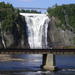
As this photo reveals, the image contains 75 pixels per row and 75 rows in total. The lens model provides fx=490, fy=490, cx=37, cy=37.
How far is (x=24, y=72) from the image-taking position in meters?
115

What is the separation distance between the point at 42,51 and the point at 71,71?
33.8 feet

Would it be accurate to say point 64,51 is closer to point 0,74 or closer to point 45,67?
point 45,67

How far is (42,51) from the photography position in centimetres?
12306

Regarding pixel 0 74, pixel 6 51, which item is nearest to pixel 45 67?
pixel 6 51

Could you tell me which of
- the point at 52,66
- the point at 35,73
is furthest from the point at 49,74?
the point at 52,66

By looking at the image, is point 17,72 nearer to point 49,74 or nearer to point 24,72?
point 24,72

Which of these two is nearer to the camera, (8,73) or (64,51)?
(8,73)

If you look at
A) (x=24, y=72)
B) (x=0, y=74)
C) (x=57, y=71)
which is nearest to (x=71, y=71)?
(x=57, y=71)

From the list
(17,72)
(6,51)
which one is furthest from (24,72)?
(6,51)

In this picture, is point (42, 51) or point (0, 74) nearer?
point (0, 74)

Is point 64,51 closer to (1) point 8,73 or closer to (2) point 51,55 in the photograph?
(2) point 51,55

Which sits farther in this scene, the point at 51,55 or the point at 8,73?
the point at 51,55

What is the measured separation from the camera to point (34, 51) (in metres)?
123

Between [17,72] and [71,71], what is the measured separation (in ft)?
42.8
